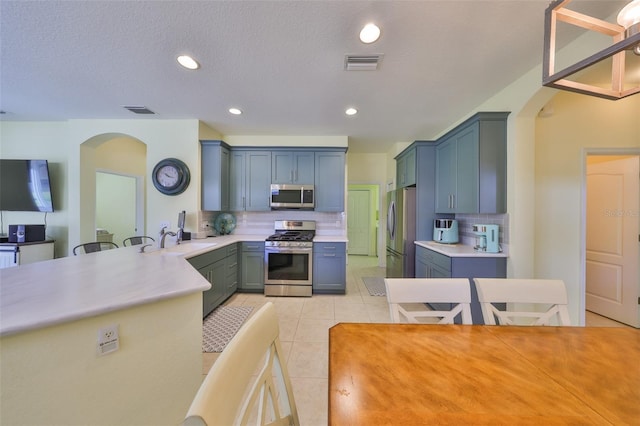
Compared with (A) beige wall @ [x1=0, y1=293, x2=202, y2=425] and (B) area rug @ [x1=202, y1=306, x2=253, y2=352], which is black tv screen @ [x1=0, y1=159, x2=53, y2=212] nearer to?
→ (B) area rug @ [x1=202, y1=306, x2=253, y2=352]

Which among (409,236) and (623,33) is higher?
(623,33)

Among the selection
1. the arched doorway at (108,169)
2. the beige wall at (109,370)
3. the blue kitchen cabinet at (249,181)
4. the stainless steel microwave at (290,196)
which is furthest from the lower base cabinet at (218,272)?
the arched doorway at (108,169)

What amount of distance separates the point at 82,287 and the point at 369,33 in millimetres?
2371

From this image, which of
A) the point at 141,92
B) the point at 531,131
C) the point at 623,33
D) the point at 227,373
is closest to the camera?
the point at 227,373

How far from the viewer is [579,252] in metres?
2.39

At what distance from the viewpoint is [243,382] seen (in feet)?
1.78

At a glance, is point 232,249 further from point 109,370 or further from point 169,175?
point 109,370

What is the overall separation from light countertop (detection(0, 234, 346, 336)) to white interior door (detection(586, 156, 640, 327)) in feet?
14.3

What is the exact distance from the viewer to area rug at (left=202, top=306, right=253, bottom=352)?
88.9 inches

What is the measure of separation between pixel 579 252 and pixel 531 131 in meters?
1.35

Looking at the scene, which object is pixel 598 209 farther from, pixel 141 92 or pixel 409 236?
pixel 141 92

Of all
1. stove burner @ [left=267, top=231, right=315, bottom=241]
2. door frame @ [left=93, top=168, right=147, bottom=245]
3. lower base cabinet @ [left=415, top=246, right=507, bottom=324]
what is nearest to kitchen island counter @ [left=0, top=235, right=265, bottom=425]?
stove burner @ [left=267, top=231, right=315, bottom=241]

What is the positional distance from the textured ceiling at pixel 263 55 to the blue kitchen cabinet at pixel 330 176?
839mm

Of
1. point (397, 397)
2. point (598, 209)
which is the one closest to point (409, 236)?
point (598, 209)
